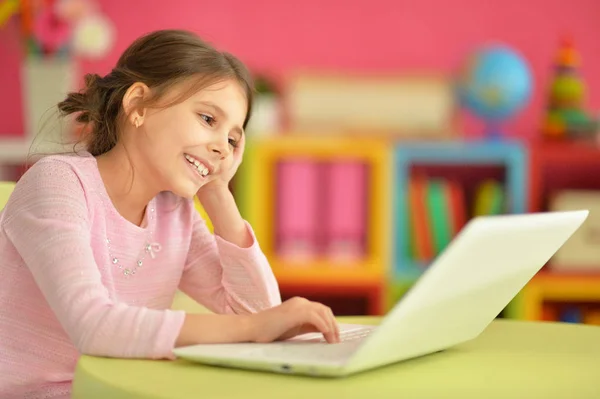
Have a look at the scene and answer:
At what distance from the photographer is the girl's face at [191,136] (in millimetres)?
1354

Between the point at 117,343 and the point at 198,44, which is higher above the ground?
the point at 198,44

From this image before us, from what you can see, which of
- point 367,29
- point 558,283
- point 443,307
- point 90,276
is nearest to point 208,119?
point 90,276

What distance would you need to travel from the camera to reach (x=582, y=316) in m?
3.46

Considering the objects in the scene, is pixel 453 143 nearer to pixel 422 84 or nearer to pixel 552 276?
pixel 422 84

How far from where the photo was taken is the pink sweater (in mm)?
1092

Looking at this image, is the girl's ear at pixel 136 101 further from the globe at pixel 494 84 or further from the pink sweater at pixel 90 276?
the globe at pixel 494 84

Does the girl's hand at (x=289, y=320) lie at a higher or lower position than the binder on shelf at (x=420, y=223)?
higher

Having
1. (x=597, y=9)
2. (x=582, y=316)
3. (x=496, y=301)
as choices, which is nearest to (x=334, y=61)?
(x=597, y=9)

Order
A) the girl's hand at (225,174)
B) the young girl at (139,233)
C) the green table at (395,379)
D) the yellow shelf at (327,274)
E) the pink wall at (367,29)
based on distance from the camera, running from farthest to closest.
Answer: the pink wall at (367,29), the yellow shelf at (327,274), the girl's hand at (225,174), the young girl at (139,233), the green table at (395,379)

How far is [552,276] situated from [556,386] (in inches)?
98.8

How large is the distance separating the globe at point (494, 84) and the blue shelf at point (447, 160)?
12 centimetres

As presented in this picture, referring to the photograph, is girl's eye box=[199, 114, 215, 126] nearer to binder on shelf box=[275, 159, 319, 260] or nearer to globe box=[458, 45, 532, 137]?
binder on shelf box=[275, 159, 319, 260]

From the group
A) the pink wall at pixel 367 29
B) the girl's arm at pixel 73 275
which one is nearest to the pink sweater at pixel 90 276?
the girl's arm at pixel 73 275

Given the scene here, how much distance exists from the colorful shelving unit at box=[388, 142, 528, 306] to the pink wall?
351 mm
